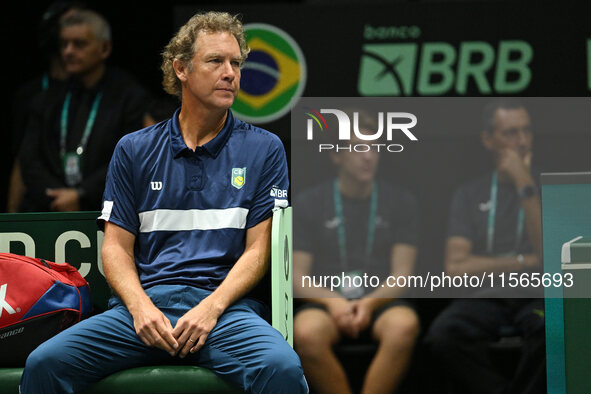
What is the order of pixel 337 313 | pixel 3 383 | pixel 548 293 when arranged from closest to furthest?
pixel 3 383 < pixel 548 293 < pixel 337 313

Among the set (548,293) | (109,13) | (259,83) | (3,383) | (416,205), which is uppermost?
(109,13)

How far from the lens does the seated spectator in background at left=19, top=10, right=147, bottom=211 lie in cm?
415

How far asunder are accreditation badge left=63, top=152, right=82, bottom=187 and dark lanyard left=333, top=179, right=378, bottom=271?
3.97 ft

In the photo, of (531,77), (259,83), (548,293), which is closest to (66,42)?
(259,83)

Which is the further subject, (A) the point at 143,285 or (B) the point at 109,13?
(B) the point at 109,13

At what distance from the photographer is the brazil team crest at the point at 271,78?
14.2ft

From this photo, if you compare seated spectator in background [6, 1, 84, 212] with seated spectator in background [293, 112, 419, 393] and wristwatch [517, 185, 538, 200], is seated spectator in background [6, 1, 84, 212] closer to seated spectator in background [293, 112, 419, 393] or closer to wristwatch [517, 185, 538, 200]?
seated spectator in background [293, 112, 419, 393]

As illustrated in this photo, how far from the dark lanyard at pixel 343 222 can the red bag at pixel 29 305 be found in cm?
160

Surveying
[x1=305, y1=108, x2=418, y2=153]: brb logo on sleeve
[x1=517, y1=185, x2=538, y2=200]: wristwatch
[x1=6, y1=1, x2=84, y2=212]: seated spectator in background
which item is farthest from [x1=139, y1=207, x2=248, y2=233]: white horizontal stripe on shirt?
[x1=517, y1=185, x2=538, y2=200]: wristwatch

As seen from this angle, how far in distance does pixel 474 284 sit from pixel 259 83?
1408mm

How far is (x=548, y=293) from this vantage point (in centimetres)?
296

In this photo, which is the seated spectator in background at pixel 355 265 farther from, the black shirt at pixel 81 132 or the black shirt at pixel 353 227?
the black shirt at pixel 81 132

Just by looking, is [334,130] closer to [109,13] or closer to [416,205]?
[416,205]

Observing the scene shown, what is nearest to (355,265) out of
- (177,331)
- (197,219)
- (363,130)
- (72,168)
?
(363,130)
